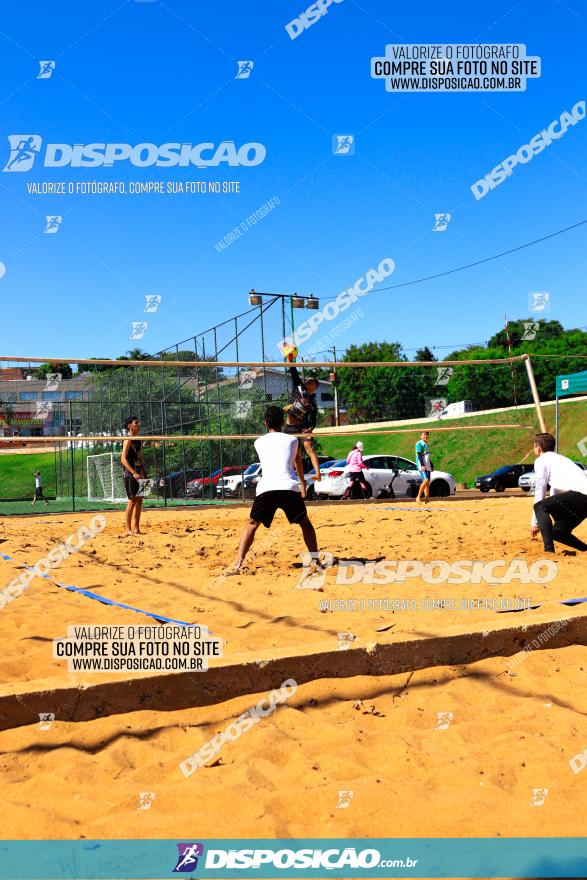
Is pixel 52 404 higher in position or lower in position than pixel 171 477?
higher

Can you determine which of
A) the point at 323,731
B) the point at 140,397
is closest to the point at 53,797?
the point at 323,731

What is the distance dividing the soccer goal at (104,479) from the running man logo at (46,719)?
21.3 metres

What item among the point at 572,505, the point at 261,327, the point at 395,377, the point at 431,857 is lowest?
the point at 431,857

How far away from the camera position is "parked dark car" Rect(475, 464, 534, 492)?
107 ft

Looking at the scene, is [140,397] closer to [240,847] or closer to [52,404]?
[52,404]

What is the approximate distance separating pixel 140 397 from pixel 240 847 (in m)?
21.5

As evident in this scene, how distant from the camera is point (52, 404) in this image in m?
20.5

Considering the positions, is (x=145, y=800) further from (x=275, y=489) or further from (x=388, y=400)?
(x=388, y=400)

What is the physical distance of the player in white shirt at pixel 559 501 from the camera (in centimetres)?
746

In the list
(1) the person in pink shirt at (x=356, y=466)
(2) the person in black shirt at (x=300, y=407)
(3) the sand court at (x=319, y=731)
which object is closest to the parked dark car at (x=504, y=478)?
(1) the person in pink shirt at (x=356, y=466)

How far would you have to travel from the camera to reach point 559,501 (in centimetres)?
752

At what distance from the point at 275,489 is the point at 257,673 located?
3.17 m

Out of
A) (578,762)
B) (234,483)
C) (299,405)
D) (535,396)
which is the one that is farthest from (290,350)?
(234,483)

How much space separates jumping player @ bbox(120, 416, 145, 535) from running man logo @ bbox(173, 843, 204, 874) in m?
7.44
